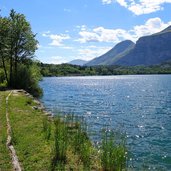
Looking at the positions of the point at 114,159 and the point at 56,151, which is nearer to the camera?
the point at 114,159

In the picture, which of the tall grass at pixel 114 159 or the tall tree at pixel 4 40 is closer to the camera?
the tall grass at pixel 114 159

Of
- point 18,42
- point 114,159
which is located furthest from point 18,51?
point 114,159

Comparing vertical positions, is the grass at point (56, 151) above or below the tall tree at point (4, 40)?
below

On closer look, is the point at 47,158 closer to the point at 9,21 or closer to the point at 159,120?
the point at 159,120

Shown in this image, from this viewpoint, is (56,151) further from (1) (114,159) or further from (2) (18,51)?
(2) (18,51)

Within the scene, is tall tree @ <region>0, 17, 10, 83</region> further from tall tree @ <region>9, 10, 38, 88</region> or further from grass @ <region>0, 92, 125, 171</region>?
grass @ <region>0, 92, 125, 171</region>

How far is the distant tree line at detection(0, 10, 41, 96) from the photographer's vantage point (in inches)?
2377

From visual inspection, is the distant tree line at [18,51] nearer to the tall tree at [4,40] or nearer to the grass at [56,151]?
the tall tree at [4,40]

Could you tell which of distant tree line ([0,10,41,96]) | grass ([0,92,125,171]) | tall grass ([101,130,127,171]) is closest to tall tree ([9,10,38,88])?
distant tree line ([0,10,41,96])

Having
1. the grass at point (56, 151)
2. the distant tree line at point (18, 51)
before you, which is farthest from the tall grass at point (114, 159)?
the distant tree line at point (18, 51)

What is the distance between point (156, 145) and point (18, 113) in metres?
11.9

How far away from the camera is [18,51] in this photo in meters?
62.6

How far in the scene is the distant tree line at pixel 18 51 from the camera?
60.4m

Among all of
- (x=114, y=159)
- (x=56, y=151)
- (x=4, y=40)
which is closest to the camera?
(x=114, y=159)
